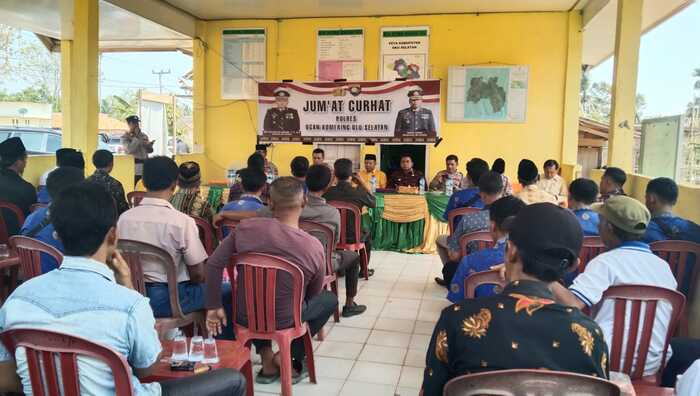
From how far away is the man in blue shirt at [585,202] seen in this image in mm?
3582

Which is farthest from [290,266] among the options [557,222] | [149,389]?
[557,222]

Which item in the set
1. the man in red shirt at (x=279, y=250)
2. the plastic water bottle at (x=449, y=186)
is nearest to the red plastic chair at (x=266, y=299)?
the man in red shirt at (x=279, y=250)

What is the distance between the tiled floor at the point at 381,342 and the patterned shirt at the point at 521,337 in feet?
5.79

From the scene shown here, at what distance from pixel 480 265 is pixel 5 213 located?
3.37m

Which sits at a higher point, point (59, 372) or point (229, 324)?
point (59, 372)

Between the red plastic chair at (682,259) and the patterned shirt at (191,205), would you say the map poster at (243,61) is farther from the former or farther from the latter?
the red plastic chair at (682,259)

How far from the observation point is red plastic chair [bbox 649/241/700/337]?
2.96m

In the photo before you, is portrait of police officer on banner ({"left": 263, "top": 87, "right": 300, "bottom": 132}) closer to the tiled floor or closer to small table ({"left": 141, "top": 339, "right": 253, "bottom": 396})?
the tiled floor

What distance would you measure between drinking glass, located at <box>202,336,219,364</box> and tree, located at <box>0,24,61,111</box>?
1819cm

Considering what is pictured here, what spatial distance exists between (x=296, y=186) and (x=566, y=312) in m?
1.81

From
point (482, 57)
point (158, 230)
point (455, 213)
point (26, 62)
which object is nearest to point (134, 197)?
point (158, 230)

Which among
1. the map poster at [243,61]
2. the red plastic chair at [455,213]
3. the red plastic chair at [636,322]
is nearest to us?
the red plastic chair at [636,322]

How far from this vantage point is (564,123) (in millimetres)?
7965

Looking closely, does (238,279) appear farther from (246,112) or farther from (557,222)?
(246,112)
